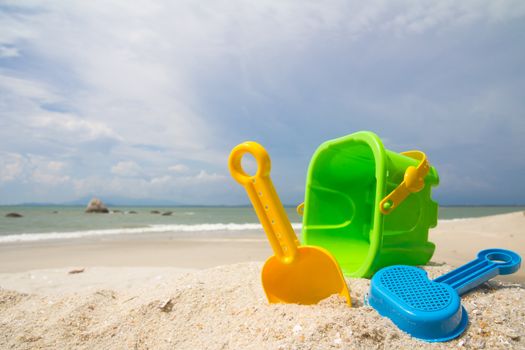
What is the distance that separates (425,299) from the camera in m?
1.75

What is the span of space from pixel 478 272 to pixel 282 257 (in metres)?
1.27

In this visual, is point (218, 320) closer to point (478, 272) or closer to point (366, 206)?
point (478, 272)

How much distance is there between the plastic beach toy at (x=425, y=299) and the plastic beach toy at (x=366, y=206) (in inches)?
22.3

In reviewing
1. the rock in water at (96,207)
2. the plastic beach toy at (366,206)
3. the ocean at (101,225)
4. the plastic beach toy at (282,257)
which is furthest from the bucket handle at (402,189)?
the rock in water at (96,207)

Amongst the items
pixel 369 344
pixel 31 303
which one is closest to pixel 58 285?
pixel 31 303

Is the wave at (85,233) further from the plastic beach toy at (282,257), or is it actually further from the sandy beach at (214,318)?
the plastic beach toy at (282,257)

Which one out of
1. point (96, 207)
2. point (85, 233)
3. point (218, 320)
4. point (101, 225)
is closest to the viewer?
point (218, 320)

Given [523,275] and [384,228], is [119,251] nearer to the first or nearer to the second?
[384,228]

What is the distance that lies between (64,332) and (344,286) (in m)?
1.67

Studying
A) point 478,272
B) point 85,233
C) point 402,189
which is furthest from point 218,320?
point 85,233

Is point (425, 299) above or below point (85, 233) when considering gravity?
above

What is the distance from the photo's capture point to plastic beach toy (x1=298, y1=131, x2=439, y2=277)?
2598mm

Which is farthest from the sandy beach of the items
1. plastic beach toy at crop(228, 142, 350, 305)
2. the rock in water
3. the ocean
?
the rock in water

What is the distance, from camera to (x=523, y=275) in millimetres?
3518
